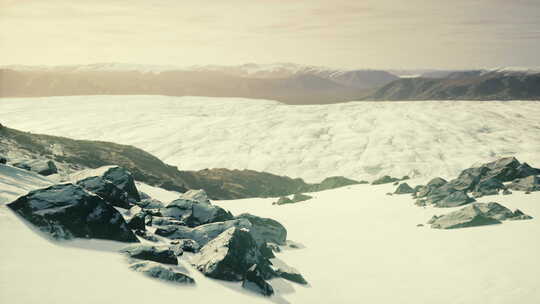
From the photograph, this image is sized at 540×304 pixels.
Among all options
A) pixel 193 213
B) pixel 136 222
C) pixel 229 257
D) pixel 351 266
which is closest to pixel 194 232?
pixel 136 222

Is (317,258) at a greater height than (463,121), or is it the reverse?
(317,258)

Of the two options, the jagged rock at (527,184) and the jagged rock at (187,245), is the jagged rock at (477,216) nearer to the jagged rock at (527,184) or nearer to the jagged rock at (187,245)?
the jagged rock at (527,184)

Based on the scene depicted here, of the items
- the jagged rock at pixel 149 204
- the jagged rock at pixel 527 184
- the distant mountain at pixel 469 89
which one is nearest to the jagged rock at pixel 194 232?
the jagged rock at pixel 149 204

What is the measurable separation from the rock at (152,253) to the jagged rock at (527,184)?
50.5 feet

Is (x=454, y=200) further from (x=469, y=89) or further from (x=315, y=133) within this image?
(x=469, y=89)

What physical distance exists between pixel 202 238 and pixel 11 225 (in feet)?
14.2

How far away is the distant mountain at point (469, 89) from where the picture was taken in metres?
164

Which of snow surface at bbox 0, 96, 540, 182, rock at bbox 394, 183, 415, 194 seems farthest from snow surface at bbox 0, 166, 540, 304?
snow surface at bbox 0, 96, 540, 182

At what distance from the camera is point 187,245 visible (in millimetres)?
9102

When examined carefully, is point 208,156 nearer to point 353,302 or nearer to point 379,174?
point 379,174

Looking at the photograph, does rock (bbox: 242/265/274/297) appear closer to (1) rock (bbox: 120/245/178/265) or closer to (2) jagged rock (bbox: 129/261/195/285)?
(2) jagged rock (bbox: 129/261/195/285)

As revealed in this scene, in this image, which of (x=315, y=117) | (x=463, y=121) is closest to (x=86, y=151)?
(x=315, y=117)

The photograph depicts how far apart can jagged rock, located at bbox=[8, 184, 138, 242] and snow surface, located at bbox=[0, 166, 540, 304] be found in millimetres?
242

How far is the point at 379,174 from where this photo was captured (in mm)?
56750
